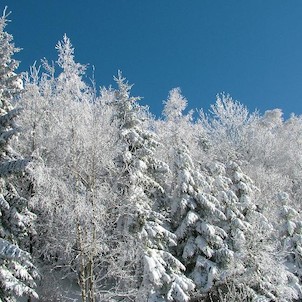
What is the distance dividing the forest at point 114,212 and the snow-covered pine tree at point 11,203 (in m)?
0.05

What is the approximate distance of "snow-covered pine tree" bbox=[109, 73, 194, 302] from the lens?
768 inches

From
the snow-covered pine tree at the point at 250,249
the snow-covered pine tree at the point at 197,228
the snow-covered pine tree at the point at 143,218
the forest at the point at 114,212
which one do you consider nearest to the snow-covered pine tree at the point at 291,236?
the forest at the point at 114,212

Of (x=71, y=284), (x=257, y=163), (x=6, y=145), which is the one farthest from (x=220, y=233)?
(x=257, y=163)

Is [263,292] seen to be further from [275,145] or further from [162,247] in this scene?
[275,145]

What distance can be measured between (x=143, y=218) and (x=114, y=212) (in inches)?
206

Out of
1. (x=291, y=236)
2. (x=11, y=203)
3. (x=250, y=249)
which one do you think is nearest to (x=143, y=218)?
(x=11, y=203)

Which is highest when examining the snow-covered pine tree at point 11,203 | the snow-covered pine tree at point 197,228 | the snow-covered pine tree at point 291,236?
the snow-covered pine tree at point 291,236

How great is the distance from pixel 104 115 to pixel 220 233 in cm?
1130

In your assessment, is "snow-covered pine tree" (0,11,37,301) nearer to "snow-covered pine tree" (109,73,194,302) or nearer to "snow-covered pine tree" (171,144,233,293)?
"snow-covered pine tree" (109,73,194,302)

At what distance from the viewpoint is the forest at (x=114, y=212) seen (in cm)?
1512

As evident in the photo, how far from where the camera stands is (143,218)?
20562mm

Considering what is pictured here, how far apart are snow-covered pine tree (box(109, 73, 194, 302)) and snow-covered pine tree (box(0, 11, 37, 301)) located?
13.9ft

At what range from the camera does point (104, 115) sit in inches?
647

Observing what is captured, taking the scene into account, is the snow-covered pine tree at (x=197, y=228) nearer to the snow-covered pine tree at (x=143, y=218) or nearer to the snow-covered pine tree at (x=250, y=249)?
the snow-covered pine tree at (x=250, y=249)
